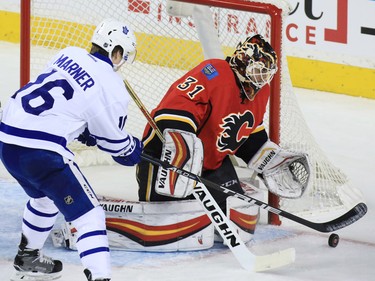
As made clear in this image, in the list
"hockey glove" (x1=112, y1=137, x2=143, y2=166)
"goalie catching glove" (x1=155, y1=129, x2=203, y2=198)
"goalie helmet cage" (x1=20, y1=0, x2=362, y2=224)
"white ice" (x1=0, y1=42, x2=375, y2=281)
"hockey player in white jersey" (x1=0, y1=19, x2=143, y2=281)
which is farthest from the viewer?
"goalie helmet cage" (x1=20, y1=0, x2=362, y2=224)

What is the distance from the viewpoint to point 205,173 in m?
4.48

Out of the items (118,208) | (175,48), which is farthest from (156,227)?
→ (175,48)

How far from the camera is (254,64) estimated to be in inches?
169

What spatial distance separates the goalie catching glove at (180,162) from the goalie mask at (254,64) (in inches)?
11.7

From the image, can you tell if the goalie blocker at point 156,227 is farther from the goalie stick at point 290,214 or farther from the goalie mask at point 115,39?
the goalie mask at point 115,39

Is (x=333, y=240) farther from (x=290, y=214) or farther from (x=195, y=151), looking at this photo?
(x=195, y=151)

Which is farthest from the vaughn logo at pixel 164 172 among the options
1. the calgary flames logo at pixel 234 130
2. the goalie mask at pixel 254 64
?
the goalie mask at pixel 254 64

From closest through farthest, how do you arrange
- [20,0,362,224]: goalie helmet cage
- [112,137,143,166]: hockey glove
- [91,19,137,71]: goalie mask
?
[91,19,137,71]: goalie mask < [112,137,143,166]: hockey glove < [20,0,362,224]: goalie helmet cage

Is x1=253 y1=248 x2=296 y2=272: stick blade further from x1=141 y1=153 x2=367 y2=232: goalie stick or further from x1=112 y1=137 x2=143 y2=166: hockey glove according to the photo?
x1=112 y1=137 x2=143 y2=166: hockey glove

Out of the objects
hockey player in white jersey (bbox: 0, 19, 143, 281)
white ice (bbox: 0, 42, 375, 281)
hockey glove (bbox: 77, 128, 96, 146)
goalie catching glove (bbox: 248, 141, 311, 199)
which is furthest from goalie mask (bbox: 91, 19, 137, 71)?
goalie catching glove (bbox: 248, 141, 311, 199)

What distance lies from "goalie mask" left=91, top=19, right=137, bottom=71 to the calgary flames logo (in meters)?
0.65

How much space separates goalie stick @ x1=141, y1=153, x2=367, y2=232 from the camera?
13.6 ft

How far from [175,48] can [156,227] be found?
1.70 metres

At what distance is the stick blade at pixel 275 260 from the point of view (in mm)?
4152
